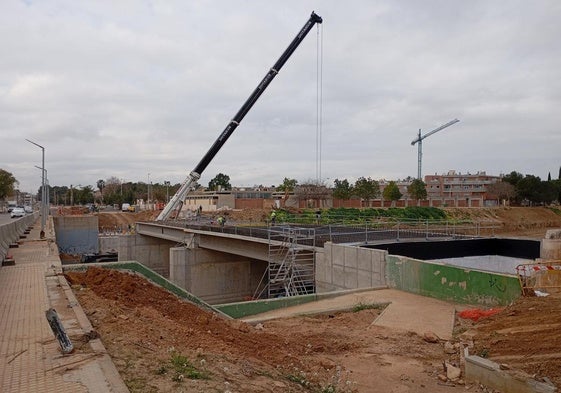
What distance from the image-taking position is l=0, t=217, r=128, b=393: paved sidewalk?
228 inches

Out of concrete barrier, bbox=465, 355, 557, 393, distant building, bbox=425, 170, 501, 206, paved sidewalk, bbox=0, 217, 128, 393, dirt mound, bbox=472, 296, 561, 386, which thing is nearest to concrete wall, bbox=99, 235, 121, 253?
paved sidewalk, bbox=0, 217, 128, 393

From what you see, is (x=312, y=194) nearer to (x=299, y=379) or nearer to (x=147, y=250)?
(x=147, y=250)

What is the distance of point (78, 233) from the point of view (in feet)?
193

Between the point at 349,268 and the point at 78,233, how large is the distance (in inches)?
1955

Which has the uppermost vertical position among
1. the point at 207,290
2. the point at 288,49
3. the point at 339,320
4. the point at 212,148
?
the point at 288,49

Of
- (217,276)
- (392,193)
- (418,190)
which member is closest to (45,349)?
(217,276)

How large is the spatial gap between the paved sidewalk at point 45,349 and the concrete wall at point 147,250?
128 ft

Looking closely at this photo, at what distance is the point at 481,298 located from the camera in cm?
1337

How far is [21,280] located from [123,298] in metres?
5.07

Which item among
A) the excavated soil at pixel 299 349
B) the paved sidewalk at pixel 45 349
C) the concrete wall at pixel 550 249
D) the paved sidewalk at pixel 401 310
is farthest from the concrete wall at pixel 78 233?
the concrete wall at pixel 550 249

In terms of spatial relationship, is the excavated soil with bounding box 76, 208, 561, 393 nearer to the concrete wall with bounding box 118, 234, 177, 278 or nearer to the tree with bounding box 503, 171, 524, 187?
the concrete wall with bounding box 118, 234, 177, 278

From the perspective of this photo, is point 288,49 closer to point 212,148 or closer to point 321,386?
point 212,148

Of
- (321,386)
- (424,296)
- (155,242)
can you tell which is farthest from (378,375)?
(155,242)

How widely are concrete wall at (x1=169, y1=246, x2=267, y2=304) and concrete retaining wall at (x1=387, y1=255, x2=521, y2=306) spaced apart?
19283 millimetres
